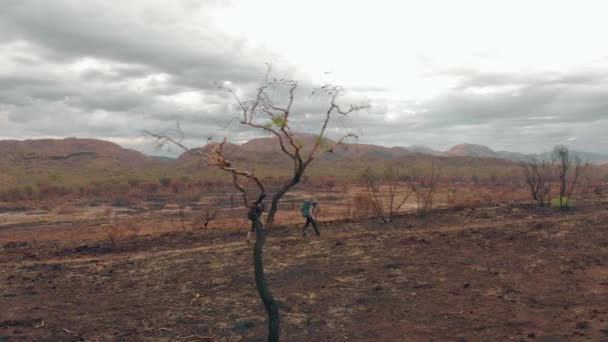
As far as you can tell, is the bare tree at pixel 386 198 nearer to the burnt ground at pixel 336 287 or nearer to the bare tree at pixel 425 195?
the bare tree at pixel 425 195

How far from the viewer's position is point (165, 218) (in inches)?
1152

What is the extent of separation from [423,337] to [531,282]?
3.68 metres

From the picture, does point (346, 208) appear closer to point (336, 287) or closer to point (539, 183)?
point (539, 183)

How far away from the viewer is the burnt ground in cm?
780

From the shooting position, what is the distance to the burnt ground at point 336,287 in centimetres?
780

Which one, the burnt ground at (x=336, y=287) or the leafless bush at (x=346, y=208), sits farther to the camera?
the leafless bush at (x=346, y=208)

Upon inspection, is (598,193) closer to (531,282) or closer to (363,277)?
(531,282)

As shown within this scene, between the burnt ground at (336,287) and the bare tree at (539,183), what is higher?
the bare tree at (539,183)

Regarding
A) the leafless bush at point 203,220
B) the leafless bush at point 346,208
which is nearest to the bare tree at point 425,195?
the leafless bush at point 346,208

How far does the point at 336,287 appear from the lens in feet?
32.4

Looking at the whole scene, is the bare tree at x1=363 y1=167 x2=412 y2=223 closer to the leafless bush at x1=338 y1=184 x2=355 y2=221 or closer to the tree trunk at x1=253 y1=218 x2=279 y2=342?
the leafless bush at x1=338 y1=184 x2=355 y2=221

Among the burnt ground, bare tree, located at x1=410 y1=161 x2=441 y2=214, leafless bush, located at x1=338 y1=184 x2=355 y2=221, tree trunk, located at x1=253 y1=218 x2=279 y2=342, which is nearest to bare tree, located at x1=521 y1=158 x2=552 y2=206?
the burnt ground


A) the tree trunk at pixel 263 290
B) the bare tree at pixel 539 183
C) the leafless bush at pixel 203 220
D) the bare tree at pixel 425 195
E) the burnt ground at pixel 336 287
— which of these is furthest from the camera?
the bare tree at pixel 425 195

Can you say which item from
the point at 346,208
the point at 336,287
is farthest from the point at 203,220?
the point at 336,287
